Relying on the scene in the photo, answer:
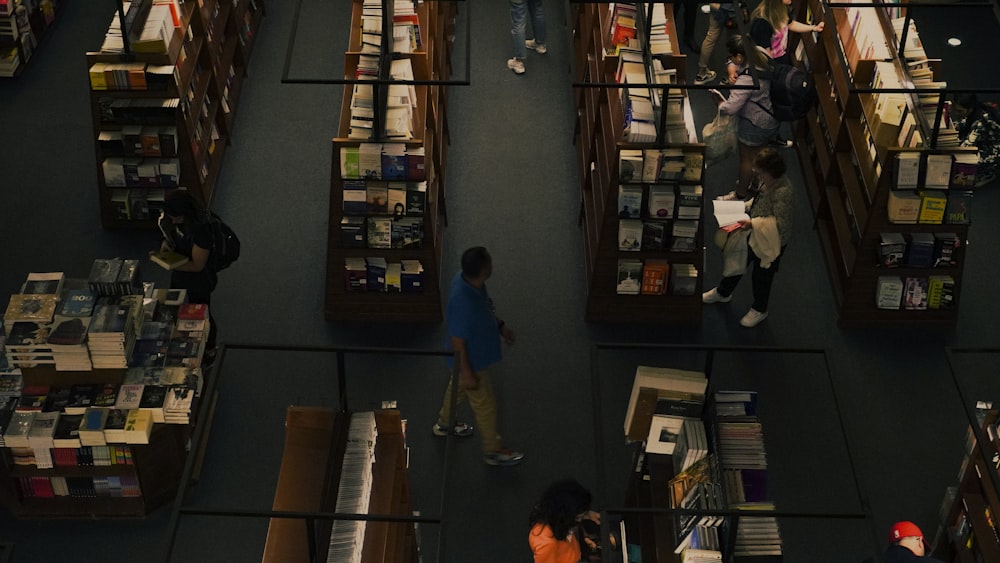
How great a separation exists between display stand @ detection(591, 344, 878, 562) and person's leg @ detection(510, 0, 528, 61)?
4.24 metres

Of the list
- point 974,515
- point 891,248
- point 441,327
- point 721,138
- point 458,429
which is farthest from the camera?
point 721,138

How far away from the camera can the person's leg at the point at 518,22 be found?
12.5m

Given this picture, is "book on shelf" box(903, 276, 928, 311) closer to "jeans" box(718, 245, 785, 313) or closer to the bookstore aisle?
the bookstore aisle

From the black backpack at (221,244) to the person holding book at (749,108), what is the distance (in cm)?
423

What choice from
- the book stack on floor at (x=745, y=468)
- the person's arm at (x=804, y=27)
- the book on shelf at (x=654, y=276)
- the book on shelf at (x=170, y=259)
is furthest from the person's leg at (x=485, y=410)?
the person's arm at (x=804, y=27)

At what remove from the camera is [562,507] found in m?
6.70

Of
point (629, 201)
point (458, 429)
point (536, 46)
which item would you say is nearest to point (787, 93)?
point (629, 201)

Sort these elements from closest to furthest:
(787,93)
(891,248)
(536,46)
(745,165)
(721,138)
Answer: (891,248) < (787,93) < (721,138) < (745,165) < (536,46)

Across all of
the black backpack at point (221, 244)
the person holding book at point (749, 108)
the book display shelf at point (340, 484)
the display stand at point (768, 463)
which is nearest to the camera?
the book display shelf at point (340, 484)

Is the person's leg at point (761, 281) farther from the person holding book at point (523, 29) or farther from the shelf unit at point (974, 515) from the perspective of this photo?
the person holding book at point (523, 29)

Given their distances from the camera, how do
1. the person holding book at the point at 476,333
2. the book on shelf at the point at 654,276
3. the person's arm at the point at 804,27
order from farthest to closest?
the person's arm at the point at 804,27 < the book on shelf at the point at 654,276 < the person holding book at the point at 476,333

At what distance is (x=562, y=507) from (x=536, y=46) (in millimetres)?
7385

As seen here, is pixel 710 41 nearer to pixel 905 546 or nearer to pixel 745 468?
pixel 745 468

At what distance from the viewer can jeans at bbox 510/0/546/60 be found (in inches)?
494
